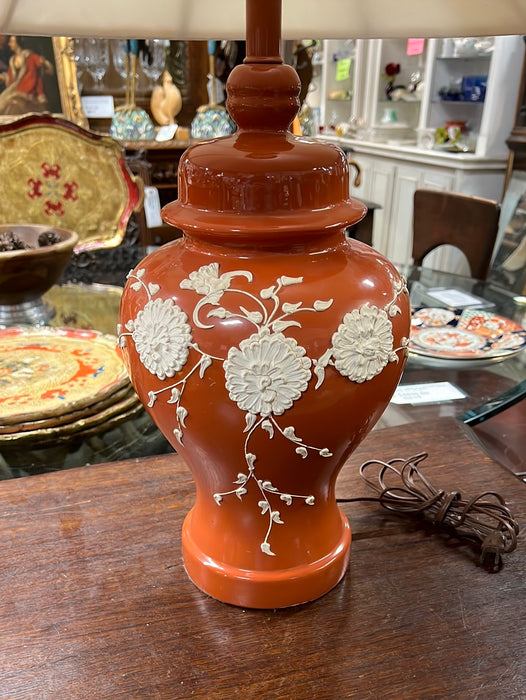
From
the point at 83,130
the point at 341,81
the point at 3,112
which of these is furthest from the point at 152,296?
the point at 341,81

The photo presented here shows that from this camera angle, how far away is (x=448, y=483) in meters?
0.67

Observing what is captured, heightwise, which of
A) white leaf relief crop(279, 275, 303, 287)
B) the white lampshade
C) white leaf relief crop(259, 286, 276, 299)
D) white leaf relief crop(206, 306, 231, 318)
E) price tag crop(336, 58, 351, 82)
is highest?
the white lampshade

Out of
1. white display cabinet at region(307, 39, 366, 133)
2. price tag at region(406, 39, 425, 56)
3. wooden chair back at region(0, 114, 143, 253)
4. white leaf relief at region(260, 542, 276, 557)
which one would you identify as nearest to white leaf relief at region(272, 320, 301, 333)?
white leaf relief at region(260, 542, 276, 557)

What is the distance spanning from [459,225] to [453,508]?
1.26m

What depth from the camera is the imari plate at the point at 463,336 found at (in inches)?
39.4

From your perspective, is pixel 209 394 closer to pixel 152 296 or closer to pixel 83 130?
pixel 152 296

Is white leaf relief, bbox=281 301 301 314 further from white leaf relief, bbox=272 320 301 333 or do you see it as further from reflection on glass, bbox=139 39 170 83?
reflection on glass, bbox=139 39 170 83

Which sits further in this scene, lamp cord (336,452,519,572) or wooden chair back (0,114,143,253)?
wooden chair back (0,114,143,253)

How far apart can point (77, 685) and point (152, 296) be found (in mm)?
285

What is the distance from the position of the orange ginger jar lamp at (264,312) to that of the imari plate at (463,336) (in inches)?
21.2

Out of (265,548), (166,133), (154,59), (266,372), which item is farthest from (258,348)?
(154,59)

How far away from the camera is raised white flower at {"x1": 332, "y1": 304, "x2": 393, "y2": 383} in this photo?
1.42ft

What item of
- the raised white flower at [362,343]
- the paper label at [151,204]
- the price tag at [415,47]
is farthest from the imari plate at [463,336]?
the price tag at [415,47]

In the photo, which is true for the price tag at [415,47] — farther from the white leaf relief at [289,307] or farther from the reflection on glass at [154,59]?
the white leaf relief at [289,307]
